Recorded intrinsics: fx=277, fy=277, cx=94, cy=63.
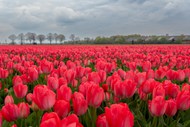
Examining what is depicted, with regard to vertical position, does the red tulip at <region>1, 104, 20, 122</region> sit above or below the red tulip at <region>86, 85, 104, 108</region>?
below

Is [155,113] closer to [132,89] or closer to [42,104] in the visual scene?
[132,89]

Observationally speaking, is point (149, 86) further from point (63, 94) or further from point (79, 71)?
point (79, 71)

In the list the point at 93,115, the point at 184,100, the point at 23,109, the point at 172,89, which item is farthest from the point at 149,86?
the point at 23,109

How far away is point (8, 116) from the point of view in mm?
1777

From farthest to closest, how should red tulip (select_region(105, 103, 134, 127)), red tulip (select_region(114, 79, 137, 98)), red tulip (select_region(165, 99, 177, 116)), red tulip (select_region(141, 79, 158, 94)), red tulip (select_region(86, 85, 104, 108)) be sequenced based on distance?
red tulip (select_region(141, 79, 158, 94)), red tulip (select_region(114, 79, 137, 98)), red tulip (select_region(165, 99, 177, 116)), red tulip (select_region(86, 85, 104, 108)), red tulip (select_region(105, 103, 134, 127))

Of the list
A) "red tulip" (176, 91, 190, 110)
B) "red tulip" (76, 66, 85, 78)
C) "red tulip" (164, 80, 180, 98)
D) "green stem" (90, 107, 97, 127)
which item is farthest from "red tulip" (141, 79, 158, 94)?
"red tulip" (76, 66, 85, 78)

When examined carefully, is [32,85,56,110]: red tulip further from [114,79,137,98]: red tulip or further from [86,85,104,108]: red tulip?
[114,79,137,98]: red tulip

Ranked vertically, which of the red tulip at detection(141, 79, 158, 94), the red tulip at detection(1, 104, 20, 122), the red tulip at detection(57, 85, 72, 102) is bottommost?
the red tulip at detection(1, 104, 20, 122)

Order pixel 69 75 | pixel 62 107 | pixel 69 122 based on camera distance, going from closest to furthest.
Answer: pixel 69 122 → pixel 62 107 → pixel 69 75

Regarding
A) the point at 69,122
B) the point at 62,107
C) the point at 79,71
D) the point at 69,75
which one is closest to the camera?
the point at 69,122

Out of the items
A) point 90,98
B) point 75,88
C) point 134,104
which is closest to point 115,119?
point 90,98

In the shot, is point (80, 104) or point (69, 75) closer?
point (80, 104)

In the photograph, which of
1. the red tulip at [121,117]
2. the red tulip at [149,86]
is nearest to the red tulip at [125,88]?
the red tulip at [149,86]

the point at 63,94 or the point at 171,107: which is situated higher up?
the point at 63,94
